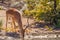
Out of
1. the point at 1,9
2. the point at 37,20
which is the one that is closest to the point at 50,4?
the point at 37,20

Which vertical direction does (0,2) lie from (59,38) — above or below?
above

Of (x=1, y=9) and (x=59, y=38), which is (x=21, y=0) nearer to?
(x=1, y=9)

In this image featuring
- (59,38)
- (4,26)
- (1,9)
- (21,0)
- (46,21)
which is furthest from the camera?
(21,0)

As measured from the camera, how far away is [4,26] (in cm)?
1089

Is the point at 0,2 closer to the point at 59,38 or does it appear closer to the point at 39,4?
the point at 39,4

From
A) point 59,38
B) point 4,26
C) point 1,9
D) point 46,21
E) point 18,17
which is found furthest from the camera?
point 1,9

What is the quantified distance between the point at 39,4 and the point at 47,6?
0.41 metres

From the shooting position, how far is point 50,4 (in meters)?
11.6

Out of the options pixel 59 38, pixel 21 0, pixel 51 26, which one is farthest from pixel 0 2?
pixel 59 38

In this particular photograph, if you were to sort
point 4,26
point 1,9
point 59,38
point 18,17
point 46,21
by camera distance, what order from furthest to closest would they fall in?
point 1,9 < point 46,21 < point 4,26 < point 18,17 < point 59,38

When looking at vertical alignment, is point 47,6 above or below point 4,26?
above

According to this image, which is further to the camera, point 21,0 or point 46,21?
point 21,0

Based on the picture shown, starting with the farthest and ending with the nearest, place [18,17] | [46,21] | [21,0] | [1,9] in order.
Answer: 1. [21,0]
2. [1,9]
3. [46,21]
4. [18,17]

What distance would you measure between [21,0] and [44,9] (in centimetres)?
511
